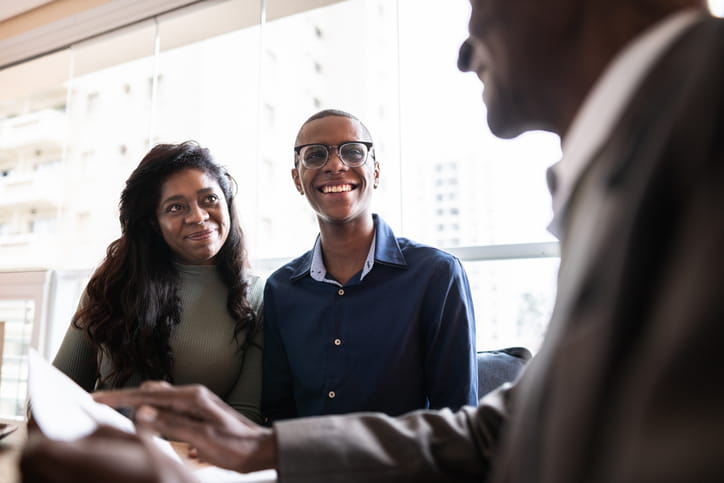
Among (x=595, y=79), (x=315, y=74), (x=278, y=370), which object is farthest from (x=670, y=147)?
(x=315, y=74)

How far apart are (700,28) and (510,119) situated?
0.29 metres

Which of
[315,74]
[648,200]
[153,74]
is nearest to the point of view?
[648,200]

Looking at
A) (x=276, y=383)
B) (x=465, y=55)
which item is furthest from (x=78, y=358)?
(x=465, y=55)

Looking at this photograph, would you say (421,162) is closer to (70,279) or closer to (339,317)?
(339,317)

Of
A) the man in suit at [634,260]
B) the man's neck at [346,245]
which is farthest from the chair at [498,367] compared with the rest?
the man in suit at [634,260]

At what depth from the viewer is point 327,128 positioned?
184cm

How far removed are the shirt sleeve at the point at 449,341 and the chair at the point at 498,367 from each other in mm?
89

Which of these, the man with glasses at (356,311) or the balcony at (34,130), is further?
the balcony at (34,130)

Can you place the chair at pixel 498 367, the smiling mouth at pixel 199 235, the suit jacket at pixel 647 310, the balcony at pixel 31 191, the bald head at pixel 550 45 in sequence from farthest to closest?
the balcony at pixel 31 191, the smiling mouth at pixel 199 235, the chair at pixel 498 367, the bald head at pixel 550 45, the suit jacket at pixel 647 310

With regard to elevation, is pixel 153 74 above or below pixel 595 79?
above

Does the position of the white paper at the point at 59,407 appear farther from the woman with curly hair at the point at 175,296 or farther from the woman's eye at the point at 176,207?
the woman's eye at the point at 176,207

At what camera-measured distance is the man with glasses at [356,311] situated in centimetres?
156

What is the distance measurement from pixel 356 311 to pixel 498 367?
19.2 inches

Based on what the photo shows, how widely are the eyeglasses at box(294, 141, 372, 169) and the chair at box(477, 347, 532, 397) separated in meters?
0.80
